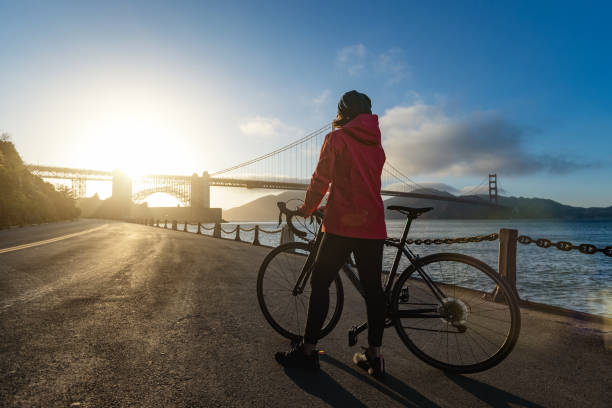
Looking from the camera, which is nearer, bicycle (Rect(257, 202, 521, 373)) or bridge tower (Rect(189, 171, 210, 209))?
bicycle (Rect(257, 202, 521, 373))

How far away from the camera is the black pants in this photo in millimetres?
2415

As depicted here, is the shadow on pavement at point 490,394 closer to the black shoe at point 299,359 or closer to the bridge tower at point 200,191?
the black shoe at point 299,359

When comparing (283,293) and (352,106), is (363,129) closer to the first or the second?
(352,106)

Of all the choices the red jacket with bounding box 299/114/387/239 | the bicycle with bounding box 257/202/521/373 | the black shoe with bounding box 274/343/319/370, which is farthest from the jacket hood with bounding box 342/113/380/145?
the black shoe with bounding box 274/343/319/370

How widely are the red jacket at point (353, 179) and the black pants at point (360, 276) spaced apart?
7 cm

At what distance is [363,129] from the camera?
241cm

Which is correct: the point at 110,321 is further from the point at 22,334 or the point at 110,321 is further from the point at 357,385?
the point at 357,385

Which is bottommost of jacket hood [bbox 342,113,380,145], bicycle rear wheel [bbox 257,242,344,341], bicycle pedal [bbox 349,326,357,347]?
bicycle pedal [bbox 349,326,357,347]

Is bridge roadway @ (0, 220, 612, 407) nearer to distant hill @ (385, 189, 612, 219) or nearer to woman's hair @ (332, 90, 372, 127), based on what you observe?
woman's hair @ (332, 90, 372, 127)

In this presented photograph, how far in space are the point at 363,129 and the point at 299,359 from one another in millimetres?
1645

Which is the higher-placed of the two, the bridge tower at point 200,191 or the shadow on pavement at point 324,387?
the bridge tower at point 200,191

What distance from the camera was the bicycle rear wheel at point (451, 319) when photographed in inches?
92.9

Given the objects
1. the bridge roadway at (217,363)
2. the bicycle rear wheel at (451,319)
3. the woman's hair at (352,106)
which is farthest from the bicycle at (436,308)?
the woman's hair at (352,106)

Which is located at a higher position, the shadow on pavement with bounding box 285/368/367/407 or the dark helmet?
the dark helmet
